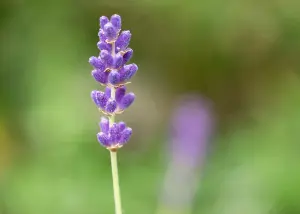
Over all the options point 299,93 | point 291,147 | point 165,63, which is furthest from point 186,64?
point 291,147

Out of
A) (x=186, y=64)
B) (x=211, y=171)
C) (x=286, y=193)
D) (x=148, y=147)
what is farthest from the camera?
(x=186, y=64)

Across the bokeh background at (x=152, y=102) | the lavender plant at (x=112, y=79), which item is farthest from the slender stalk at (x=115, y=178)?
the bokeh background at (x=152, y=102)

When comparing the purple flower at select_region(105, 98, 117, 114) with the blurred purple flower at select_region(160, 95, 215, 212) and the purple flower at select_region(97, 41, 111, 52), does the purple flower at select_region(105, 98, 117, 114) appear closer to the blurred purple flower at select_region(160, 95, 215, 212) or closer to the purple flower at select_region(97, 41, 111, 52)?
the purple flower at select_region(97, 41, 111, 52)

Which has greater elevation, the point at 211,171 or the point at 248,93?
the point at 248,93

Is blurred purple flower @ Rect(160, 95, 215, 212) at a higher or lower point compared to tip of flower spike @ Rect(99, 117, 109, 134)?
higher

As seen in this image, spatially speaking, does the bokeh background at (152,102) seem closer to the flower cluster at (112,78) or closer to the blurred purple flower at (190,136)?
the blurred purple flower at (190,136)

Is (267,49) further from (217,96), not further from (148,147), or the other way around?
(148,147)

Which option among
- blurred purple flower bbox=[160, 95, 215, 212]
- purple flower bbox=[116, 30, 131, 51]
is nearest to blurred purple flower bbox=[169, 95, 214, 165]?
blurred purple flower bbox=[160, 95, 215, 212]
